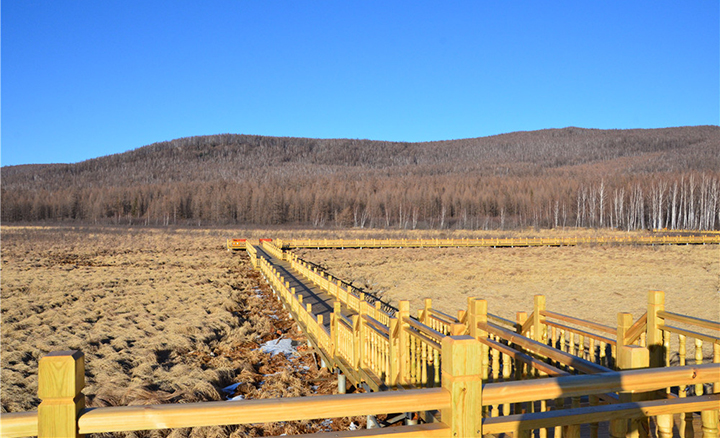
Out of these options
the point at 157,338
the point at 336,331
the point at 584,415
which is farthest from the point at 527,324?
the point at 157,338

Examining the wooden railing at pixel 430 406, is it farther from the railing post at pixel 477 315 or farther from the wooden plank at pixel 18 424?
the railing post at pixel 477 315

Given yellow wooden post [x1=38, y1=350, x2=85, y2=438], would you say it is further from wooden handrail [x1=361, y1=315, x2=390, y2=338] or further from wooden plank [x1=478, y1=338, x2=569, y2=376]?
wooden handrail [x1=361, y1=315, x2=390, y2=338]

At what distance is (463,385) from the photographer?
8.63ft

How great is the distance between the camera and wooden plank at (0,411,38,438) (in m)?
2.35

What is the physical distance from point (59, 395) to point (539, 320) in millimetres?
6039

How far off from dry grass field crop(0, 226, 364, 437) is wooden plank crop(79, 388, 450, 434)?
16.1 feet

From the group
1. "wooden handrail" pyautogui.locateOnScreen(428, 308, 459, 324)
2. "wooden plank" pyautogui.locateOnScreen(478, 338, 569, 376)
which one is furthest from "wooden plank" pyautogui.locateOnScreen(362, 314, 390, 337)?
"wooden plank" pyautogui.locateOnScreen(478, 338, 569, 376)

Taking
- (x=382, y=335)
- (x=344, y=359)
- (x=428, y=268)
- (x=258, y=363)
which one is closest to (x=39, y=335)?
(x=258, y=363)

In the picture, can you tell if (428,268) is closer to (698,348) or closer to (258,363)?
→ (258,363)

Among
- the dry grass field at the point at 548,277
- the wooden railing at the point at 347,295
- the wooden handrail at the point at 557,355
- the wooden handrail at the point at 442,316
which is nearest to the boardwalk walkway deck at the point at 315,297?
the wooden railing at the point at 347,295

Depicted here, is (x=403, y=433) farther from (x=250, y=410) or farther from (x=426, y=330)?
(x=426, y=330)

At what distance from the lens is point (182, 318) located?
14672mm

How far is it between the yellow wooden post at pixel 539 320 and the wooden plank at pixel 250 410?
15.0ft

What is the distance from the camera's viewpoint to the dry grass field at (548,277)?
1812 cm
